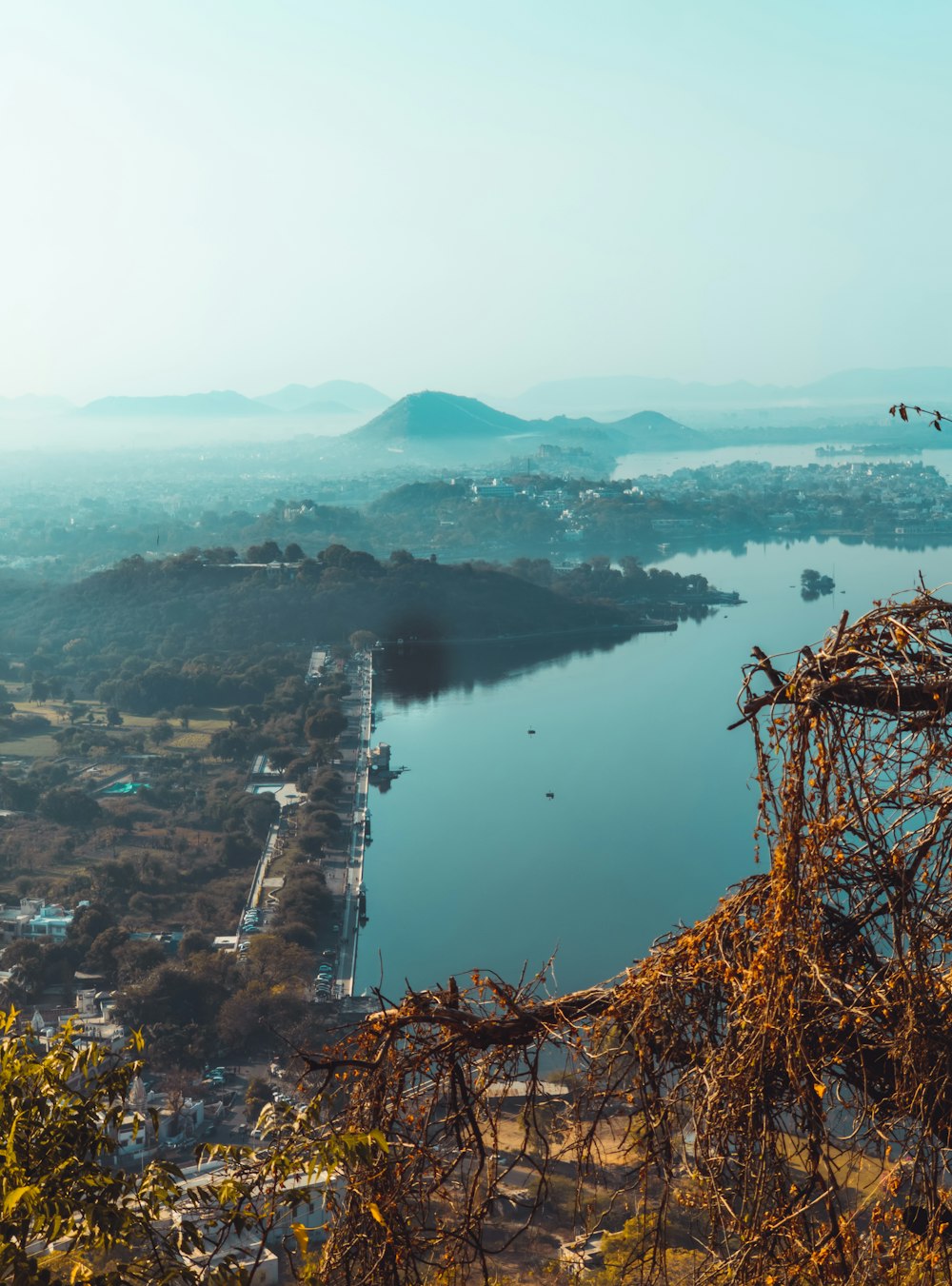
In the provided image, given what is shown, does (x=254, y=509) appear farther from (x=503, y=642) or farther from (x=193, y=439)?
(x=193, y=439)

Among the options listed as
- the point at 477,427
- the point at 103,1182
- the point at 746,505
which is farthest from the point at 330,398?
the point at 103,1182

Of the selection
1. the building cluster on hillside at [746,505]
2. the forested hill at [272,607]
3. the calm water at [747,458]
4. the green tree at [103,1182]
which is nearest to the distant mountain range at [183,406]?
the calm water at [747,458]

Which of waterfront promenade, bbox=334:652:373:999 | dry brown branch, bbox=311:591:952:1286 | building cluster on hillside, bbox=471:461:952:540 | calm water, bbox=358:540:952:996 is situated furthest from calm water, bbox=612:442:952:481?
dry brown branch, bbox=311:591:952:1286

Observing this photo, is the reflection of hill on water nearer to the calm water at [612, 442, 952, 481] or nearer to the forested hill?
the forested hill

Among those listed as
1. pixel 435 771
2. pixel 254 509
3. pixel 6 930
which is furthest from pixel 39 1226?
pixel 254 509

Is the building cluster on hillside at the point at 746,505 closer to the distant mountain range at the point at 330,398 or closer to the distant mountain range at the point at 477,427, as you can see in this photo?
the distant mountain range at the point at 477,427

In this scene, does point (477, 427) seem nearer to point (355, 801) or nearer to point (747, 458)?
point (747, 458)

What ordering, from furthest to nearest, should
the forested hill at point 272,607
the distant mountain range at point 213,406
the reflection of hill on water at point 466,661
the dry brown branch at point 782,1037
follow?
the distant mountain range at point 213,406, the forested hill at point 272,607, the reflection of hill on water at point 466,661, the dry brown branch at point 782,1037
